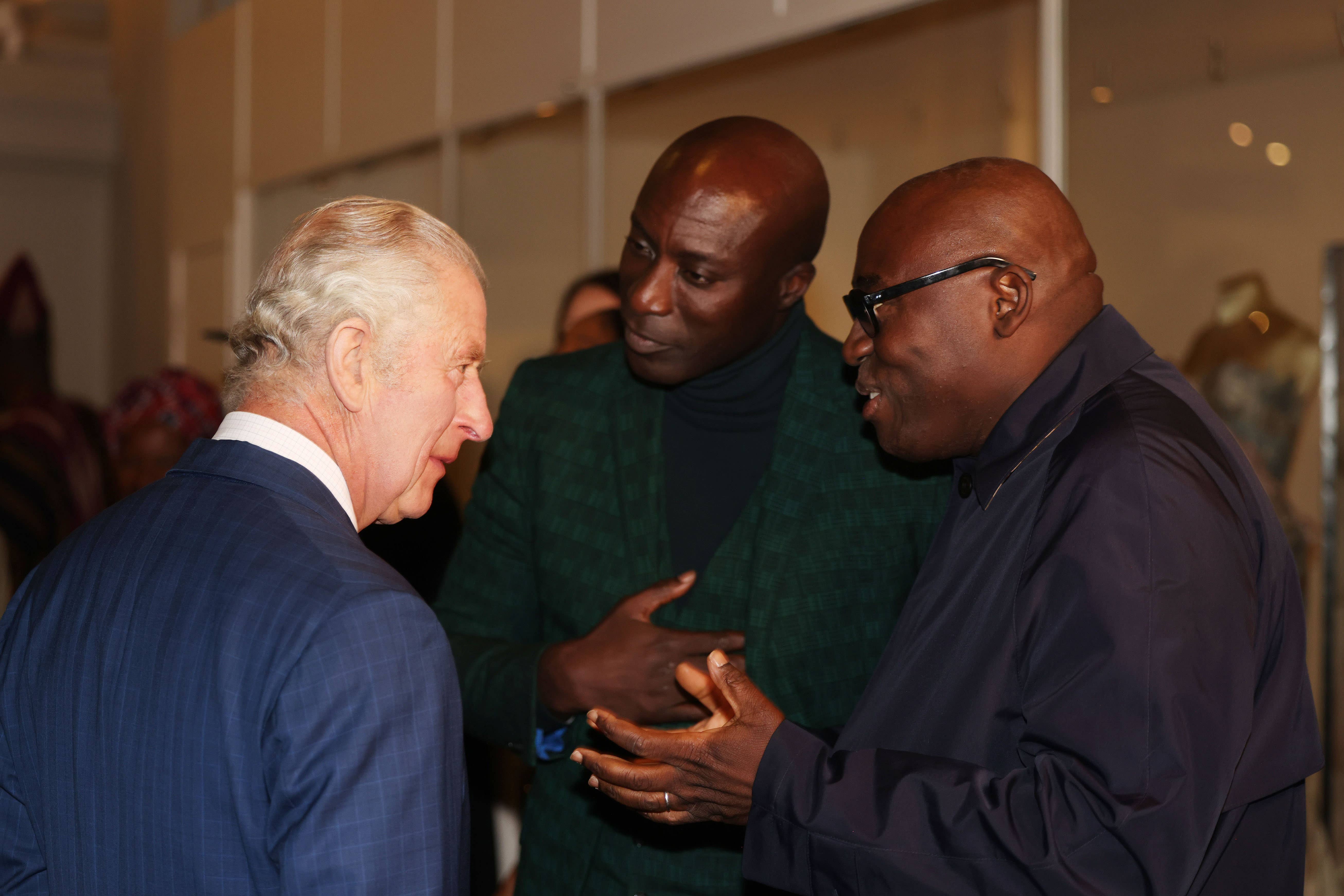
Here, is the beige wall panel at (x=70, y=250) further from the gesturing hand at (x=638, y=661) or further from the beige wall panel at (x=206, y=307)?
the gesturing hand at (x=638, y=661)

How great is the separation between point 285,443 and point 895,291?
712 millimetres

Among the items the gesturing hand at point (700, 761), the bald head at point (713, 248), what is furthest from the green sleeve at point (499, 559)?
the gesturing hand at point (700, 761)

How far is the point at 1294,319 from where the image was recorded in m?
2.71

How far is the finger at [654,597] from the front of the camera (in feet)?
5.40

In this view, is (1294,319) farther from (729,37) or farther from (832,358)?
(729,37)

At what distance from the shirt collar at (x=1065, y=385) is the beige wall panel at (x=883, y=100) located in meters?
1.22

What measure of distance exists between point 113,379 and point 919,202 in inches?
346

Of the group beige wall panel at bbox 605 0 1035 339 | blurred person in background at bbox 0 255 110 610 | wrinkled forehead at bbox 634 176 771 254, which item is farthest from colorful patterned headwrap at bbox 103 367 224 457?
wrinkled forehead at bbox 634 176 771 254

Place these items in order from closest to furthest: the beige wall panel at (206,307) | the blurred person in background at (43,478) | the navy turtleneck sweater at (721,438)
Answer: the navy turtleneck sweater at (721,438), the blurred person in background at (43,478), the beige wall panel at (206,307)

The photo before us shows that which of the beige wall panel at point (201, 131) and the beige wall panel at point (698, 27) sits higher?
the beige wall panel at point (201, 131)

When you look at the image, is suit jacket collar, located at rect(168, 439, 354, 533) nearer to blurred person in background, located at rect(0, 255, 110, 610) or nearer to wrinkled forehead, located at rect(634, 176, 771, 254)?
wrinkled forehead, located at rect(634, 176, 771, 254)

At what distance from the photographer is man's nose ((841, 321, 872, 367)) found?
1.54 m

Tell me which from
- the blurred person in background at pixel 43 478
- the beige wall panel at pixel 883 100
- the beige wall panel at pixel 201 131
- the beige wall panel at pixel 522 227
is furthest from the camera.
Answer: the beige wall panel at pixel 201 131

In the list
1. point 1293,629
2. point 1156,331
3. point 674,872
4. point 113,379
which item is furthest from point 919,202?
point 113,379
